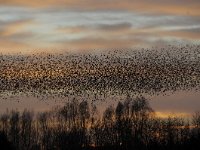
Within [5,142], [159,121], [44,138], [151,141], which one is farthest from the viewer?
[159,121]

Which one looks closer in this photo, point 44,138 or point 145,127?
point 145,127

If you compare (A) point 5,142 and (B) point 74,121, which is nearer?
(A) point 5,142

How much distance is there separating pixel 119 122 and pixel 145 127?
8.07m

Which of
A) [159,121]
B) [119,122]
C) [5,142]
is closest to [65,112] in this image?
[119,122]

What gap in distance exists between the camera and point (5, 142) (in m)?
78.5

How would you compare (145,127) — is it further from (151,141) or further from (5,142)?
(5,142)

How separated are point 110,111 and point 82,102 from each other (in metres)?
9.45

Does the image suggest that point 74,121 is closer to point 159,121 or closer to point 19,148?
point 19,148

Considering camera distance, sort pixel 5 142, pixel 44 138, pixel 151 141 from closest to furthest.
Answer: pixel 5 142 < pixel 151 141 < pixel 44 138

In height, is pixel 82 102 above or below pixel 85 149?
above

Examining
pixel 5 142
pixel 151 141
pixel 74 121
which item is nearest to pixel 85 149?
pixel 74 121

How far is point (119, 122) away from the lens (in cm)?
14550

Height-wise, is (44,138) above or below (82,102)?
below

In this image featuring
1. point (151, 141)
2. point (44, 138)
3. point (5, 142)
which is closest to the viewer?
point (5, 142)
